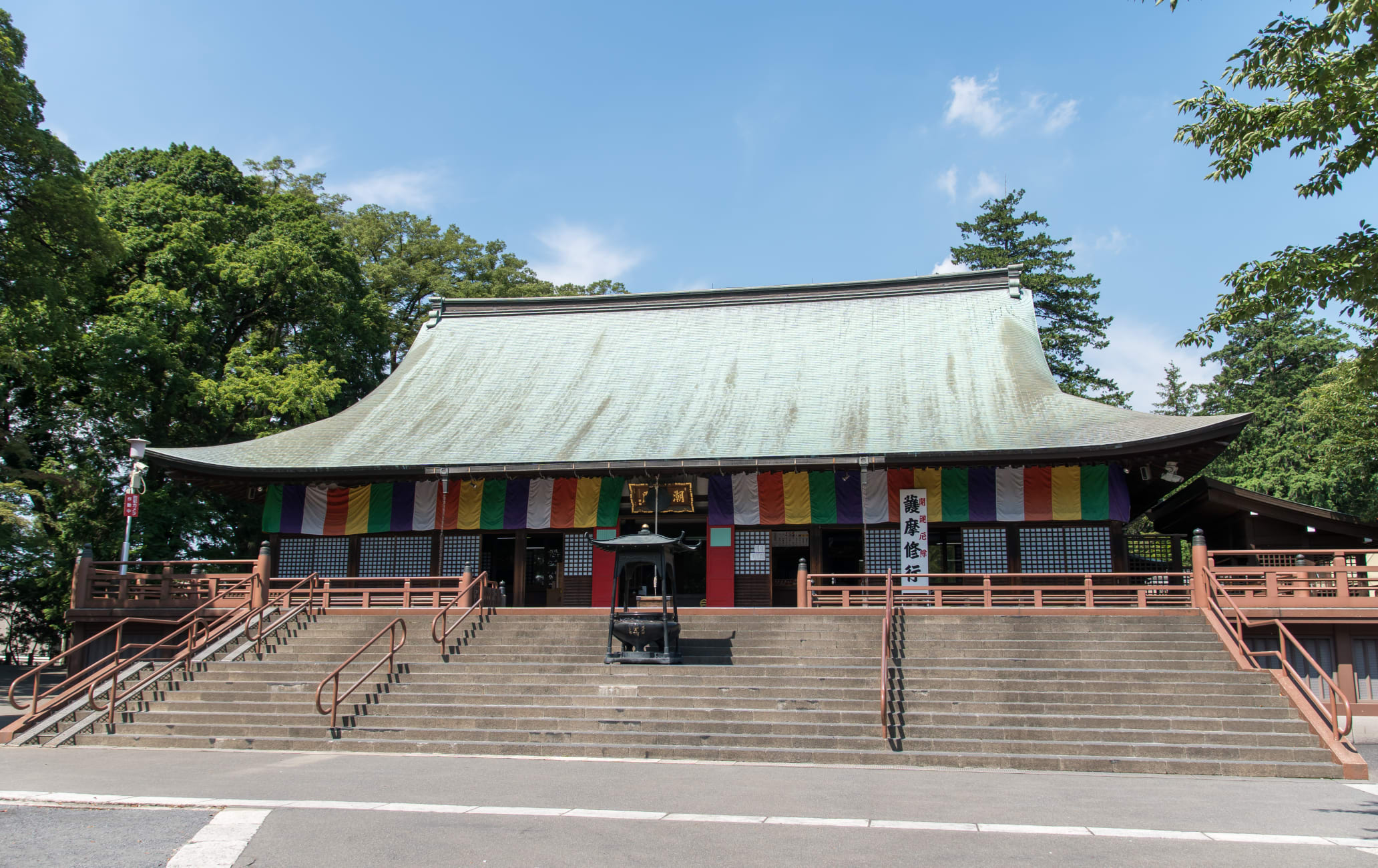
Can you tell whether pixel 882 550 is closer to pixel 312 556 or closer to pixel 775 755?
Answer: pixel 775 755

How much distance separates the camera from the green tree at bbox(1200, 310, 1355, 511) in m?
29.2

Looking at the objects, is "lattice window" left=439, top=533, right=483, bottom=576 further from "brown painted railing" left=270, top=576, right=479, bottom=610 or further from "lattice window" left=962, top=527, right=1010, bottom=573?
"lattice window" left=962, top=527, right=1010, bottom=573

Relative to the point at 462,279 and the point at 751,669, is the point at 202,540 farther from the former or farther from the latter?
the point at 751,669

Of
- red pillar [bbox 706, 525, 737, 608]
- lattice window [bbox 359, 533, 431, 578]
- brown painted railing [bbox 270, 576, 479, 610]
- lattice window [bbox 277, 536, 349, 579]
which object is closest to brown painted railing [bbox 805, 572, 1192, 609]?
red pillar [bbox 706, 525, 737, 608]

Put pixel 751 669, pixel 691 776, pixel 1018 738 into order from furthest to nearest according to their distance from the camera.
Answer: pixel 751 669
pixel 1018 738
pixel 691 776

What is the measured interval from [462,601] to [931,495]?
9.37 meters

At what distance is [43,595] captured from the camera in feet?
82.0

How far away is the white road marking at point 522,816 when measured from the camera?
7.16 m

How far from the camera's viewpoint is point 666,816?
8.07 metres

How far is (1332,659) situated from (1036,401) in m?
6.92

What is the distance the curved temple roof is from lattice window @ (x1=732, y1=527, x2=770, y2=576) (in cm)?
199

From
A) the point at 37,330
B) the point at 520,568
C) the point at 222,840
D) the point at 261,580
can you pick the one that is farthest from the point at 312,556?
the point at 222,840

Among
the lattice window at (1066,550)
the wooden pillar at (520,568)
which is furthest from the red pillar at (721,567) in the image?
the lattice window at (1066,550)

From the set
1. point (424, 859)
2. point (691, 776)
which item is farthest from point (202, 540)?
point (424, 859)
